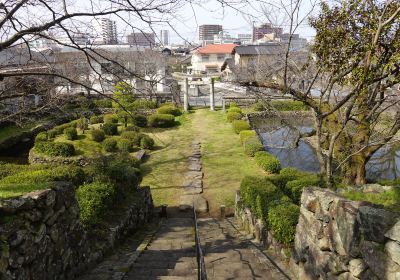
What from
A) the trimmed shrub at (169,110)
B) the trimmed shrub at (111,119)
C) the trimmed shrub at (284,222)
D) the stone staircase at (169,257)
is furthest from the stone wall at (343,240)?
the trimmed shrub at (169,110)

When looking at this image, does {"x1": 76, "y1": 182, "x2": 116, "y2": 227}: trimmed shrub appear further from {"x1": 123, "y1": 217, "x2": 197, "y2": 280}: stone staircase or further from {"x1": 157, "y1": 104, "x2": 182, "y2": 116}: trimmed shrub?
{"x1": 157, "y1": 104, "x2": 182, "y2": 116}: trimmed shrub

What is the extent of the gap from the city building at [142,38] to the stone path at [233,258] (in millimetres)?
3868

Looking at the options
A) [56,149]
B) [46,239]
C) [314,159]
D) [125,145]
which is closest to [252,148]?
[314,159]

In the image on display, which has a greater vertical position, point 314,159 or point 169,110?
point 169,110

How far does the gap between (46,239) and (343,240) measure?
160 inches

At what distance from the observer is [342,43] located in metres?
6.06

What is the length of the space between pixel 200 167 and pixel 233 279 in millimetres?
9698

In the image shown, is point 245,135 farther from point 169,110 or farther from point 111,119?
point 111,119

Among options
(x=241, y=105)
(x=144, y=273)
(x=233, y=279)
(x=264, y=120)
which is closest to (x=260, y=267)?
(x=233, y=279)

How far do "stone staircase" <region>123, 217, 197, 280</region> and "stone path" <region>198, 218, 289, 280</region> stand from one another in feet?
1.11

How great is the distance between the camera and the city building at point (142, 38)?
16.8ft

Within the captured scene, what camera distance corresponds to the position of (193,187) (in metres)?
12.8

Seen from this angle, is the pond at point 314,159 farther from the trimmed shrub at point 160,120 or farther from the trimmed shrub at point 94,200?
the trimmed shrub at point 94,200

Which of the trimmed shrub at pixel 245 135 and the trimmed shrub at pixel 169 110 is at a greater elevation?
the trimmed shrub at pixel 169 110
